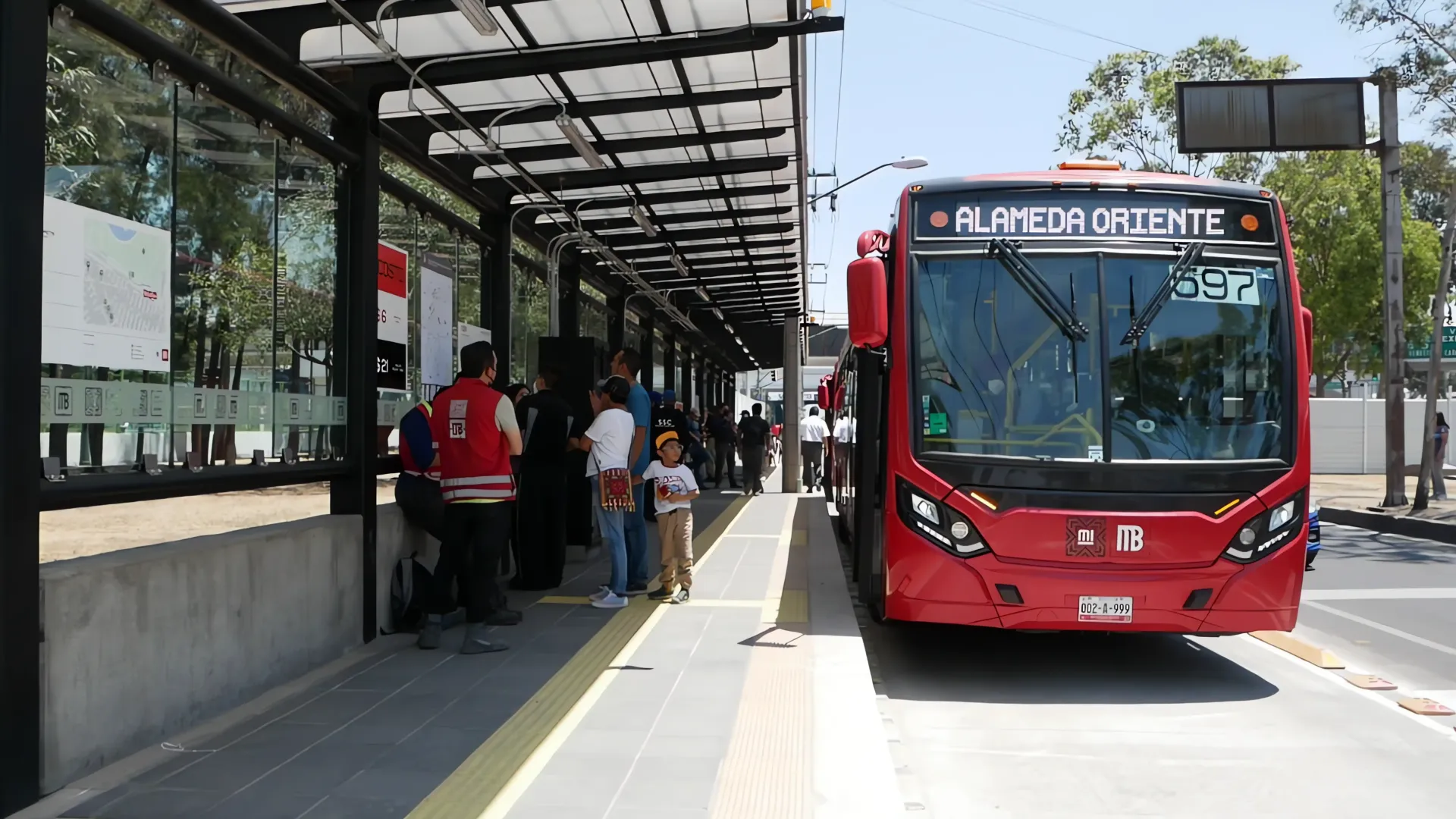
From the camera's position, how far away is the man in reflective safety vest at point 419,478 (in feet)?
24.6

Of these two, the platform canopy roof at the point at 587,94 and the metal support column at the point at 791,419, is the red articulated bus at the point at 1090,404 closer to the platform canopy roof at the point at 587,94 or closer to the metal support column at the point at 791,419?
the platform canopy roof at the point at 587,94

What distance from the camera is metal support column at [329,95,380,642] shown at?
24.7 ft

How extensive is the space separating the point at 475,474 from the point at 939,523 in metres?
2.77

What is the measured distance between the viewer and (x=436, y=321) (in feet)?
31.4

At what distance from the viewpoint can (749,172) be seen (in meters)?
11.7

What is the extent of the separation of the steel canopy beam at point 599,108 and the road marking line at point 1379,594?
6816mm

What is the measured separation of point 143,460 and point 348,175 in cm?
277

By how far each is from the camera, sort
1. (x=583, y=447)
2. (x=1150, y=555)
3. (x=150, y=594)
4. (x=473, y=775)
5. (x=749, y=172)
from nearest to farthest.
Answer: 1. (x=473, y=775)
2. (x=150, y=594)
3. (x=1150, y=555)
4. (x=583, y=447)
5. (x=749, y=172)

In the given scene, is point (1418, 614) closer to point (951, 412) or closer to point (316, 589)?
point (951, 412)

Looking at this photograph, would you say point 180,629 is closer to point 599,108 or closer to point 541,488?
point 541,488

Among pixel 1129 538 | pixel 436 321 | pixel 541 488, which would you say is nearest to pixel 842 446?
pixel 541 488

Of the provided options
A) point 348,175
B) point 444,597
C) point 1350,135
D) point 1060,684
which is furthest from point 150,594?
point 1350,135

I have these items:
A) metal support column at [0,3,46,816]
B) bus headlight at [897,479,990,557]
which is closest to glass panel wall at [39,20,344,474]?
metal support column at [0,3,46,816]

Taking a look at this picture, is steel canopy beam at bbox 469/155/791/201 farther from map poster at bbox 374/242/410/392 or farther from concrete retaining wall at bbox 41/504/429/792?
concrete retaining wall at bbox 41/504/429/792
